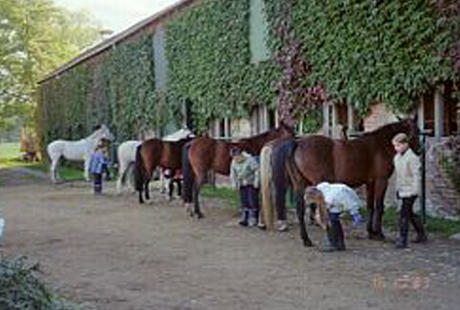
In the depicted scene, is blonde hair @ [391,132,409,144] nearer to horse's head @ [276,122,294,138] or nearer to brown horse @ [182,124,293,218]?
horse's head @ [276,122,294,138]

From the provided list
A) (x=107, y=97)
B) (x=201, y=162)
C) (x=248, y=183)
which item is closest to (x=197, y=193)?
(x=201, y=162)

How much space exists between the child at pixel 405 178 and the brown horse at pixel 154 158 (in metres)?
7.43

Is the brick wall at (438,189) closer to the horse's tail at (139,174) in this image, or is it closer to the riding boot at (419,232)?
the riding boot at (419,232)

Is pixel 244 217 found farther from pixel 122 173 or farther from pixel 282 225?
pixel 122 173

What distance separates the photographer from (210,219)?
12305 millimetres

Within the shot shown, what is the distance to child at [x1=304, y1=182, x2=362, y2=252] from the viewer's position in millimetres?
8445

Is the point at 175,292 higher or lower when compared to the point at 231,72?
lower

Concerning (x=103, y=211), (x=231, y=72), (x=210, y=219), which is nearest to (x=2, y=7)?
(x=231, y=72)

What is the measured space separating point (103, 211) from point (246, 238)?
17.1 ft

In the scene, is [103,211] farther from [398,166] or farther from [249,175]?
[398,166]

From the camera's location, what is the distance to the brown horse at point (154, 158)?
1559 centimetres

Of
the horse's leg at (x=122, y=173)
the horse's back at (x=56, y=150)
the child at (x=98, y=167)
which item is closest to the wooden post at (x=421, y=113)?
the horse's leg at (x=122, y=173)

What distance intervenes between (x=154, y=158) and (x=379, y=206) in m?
7.56

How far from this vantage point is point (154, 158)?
1578 centimetres
